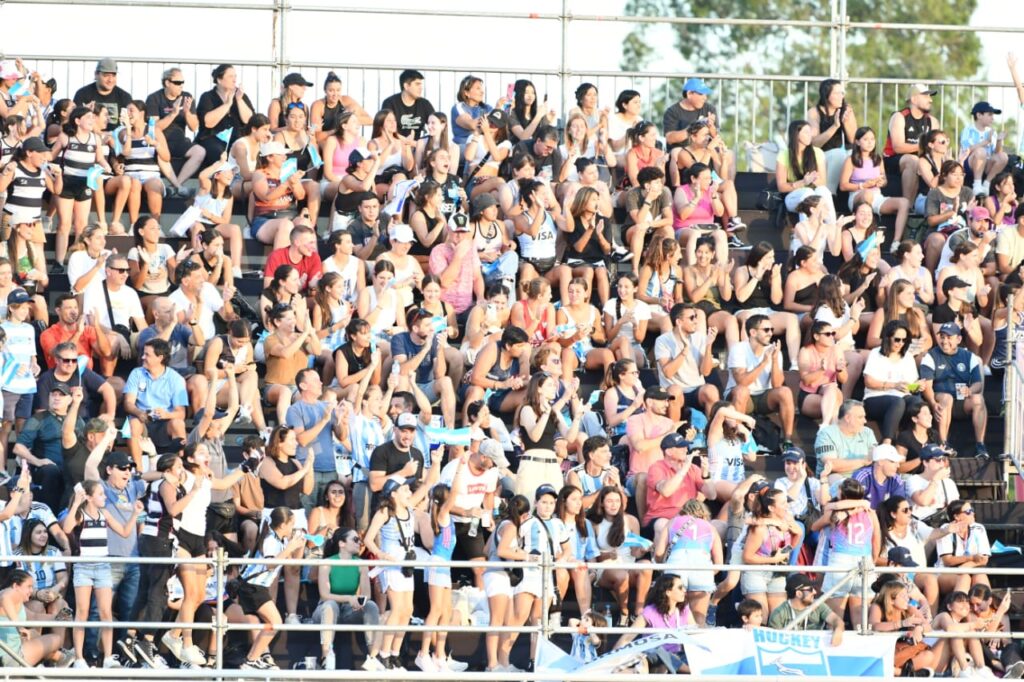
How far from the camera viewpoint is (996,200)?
20797 mm

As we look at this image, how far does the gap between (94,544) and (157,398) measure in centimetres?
159

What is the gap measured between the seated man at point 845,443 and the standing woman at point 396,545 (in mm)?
3178

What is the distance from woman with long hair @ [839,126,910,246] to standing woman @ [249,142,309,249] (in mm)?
5022

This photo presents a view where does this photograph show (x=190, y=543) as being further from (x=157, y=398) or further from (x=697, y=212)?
(x=697, y=212)

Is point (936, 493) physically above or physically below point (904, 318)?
below

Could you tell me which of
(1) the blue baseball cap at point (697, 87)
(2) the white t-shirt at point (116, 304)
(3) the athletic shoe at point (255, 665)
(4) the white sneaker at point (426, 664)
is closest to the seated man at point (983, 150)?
(1) the blue baseball cap at point (697, 87)

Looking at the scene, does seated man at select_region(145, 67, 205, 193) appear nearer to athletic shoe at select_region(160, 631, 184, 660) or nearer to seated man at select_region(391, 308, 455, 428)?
seated man at select_region(391, 308, 455, 428)

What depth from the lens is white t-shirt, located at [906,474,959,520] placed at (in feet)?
58.0

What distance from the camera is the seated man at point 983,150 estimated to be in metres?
21.5

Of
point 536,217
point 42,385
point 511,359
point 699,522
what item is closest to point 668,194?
point 536,217

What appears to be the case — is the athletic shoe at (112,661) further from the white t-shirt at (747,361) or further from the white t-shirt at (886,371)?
the white t-shirt at (886,371)

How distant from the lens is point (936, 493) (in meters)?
17.7

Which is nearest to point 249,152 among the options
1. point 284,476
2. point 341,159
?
point 341,159

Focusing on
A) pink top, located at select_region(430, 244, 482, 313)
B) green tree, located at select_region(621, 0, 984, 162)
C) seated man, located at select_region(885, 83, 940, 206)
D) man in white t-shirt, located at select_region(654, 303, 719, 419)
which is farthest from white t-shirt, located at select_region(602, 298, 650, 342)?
green tree, located at select_region(621, 0, 984, 162)
